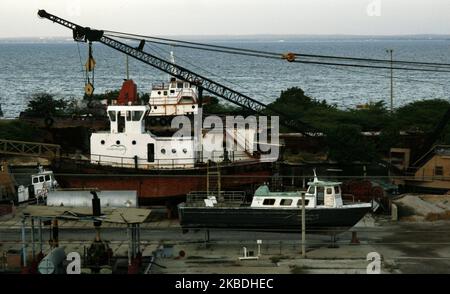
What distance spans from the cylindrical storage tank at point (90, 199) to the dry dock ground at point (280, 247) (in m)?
1.36

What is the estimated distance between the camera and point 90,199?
26.6m

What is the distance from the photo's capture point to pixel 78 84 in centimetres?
13475

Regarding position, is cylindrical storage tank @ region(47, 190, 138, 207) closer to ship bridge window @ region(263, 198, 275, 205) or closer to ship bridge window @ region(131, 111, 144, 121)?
ship bridge window @ region(263, 198, 275, 205)

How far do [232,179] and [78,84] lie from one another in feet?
340

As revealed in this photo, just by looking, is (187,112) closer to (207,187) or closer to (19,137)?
(19,137)

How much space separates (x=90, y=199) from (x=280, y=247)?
21.3 ft

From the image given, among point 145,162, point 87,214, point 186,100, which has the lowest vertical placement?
point 145,162

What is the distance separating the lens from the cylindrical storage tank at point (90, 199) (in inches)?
1042

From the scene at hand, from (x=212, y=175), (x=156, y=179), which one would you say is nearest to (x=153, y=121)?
(x=156, y=179)

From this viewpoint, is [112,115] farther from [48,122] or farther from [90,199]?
[48,122]

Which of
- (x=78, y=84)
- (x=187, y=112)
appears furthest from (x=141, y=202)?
(x=78, y=84)

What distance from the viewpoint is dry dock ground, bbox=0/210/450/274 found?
23.9m

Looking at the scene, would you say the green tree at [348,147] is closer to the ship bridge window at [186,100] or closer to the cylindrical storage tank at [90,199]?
the ship bridge window at [186,100]

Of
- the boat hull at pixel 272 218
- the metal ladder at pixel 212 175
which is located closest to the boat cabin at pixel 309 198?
the boat hull at pixel 272 218
